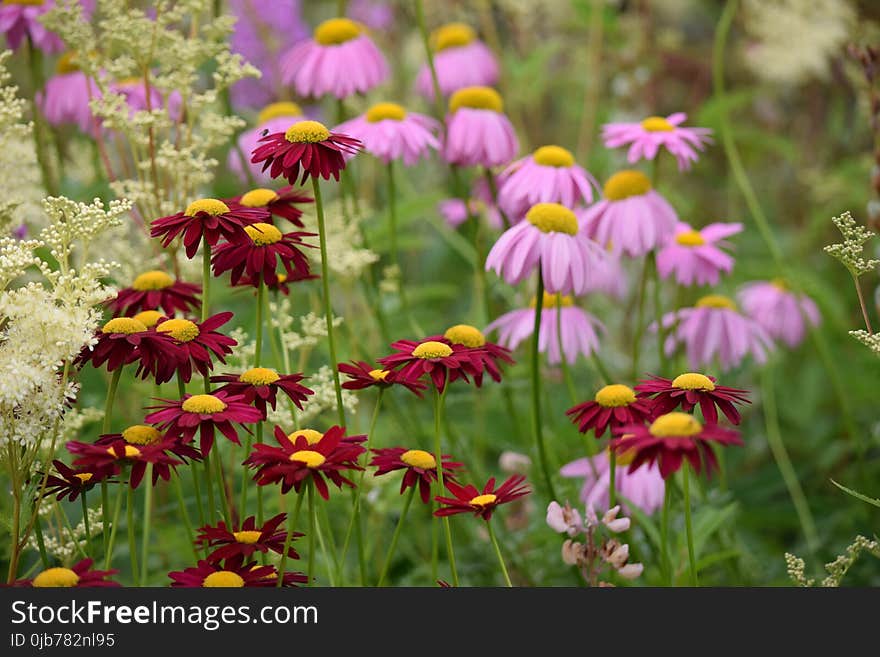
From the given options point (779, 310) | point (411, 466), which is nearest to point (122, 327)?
point (411, 466)

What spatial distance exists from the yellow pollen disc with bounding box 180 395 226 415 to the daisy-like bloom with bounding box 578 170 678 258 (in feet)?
2.06

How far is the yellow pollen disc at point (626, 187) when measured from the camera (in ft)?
4.47

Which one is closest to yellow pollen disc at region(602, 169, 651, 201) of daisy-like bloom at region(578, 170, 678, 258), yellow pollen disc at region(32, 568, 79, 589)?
daisy-like bloom at region(578, 170, 678, 258)

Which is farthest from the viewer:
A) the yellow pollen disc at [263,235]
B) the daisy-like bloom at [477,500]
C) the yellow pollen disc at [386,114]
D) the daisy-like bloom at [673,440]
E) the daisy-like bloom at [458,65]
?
the daisy-like bloom at [458,65]

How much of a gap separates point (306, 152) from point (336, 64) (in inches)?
27.7

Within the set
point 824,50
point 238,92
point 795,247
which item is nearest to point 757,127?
point 795,247

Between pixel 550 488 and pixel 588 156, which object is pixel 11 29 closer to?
pixel 550 488

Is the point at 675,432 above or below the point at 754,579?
above

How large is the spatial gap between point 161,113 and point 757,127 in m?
2.31

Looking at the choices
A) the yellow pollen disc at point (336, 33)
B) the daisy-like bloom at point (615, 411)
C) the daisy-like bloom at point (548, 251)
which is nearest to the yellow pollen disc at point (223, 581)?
the daisy-like bloom at point (615, 411)

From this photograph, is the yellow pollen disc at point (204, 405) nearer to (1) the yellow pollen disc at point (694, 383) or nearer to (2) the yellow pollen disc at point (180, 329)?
(2) the yellow pollen disc at point (180, 329)

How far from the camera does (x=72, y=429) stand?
110 centimetres

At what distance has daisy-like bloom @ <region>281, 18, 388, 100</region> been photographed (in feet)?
5.03

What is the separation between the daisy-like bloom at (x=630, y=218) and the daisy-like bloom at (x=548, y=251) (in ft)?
0.71
